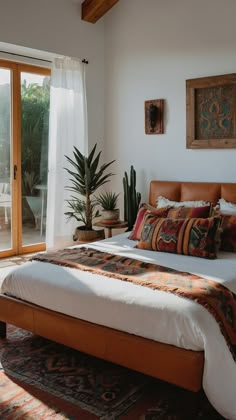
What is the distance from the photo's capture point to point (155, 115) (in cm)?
517

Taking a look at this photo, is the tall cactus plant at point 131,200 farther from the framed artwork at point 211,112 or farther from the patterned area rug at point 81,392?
the patterned area rug at point 81,392

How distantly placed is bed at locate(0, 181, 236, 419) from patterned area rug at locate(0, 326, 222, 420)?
0.15 metres

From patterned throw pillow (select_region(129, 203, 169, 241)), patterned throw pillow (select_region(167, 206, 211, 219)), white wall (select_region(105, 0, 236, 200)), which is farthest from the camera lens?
white wall (select_region(105, 0, 236, 200))

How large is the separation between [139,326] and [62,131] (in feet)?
11.1

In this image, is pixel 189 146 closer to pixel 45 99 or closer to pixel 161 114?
pixel 161 114

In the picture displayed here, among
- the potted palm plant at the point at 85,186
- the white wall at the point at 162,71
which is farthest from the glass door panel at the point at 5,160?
the white wall at the point at 162,71

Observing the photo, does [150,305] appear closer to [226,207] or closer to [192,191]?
[226,207]

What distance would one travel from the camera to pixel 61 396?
2547 millimetres

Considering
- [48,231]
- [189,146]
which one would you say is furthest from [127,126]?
[48,231]

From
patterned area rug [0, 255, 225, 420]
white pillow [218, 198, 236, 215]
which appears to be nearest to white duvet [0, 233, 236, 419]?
patterned area rug [0, 255, 225, 420]

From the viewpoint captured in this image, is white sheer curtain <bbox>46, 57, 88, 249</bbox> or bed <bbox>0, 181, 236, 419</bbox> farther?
white sheer curtain <bbox>46, 57, 88, 249</bbox>

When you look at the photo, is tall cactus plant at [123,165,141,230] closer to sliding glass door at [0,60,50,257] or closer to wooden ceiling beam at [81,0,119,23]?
sliding glass door at [0,60,50,257]

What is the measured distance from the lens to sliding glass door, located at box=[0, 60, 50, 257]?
208 inches

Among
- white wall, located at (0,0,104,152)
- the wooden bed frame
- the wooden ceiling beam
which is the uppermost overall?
the wooden ceiling beam
